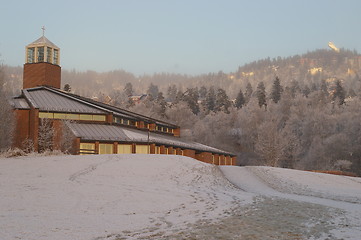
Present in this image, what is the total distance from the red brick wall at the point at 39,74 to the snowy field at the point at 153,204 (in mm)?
30840

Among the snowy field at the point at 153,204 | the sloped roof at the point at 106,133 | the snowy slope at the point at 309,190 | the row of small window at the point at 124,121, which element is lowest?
the snowy slope at the point at 309,190

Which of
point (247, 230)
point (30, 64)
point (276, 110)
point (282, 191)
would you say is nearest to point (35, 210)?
point (247, 230)

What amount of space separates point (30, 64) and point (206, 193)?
4605 cm

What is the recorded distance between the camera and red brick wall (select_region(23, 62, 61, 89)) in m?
58.0

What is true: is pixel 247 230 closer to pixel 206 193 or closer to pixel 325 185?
pixel 206 193

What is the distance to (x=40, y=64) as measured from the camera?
58.1 metres

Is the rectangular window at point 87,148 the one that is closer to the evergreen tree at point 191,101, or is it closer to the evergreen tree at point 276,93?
the evergreen tree at point 191,101

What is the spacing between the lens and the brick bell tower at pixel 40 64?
58.1 meters

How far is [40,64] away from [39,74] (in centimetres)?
146

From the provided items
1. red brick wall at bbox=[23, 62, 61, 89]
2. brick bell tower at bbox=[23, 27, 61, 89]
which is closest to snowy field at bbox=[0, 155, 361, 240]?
red brick wall at bbox=[23, 62, 61, 89]

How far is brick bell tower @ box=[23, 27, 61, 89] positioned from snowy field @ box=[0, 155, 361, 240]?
31.1m

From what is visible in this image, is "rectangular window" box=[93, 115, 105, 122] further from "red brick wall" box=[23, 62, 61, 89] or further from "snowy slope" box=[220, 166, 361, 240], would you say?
"snowy slope" box=[220, 166, 361, 240]

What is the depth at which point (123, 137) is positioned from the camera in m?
44.8

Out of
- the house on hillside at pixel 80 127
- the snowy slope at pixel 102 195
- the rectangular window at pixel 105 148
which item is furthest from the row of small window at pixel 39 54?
the snowy slope at pixel 102 195
